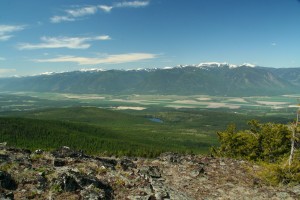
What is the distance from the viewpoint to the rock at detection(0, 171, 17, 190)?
24.9 metres

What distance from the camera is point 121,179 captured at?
2953cm

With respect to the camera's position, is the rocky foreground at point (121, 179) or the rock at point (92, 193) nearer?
the rock at point (92, 193)

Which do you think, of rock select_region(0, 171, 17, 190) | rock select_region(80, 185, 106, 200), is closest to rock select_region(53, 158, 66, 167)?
rock select_region(0, 171, 17, 190)

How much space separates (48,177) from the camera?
2753 centimetres

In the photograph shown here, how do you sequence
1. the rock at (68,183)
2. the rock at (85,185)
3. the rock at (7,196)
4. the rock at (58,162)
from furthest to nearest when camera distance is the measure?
1. the rock at (58,162)
2. the rock at (68,183)
3. the rock at (85,185)
4. the rock at (7,196)

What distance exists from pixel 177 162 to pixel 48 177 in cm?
1580

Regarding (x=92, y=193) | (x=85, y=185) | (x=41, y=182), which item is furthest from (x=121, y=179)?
(x=41, y=182)

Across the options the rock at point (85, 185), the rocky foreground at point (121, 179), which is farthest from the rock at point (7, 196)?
the rock at point (85, 185)

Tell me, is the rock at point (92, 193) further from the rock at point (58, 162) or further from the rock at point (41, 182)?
the rock at point (58, 162)

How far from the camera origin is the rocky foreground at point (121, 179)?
1011 inches

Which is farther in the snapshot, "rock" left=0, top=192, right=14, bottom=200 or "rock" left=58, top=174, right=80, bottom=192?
"rock" left=58, top=174, right=80, bottom=192

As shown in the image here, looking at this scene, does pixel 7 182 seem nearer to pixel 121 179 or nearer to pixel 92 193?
pixel 92 193

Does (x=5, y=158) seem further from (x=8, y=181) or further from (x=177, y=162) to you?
(x=177, y=162)

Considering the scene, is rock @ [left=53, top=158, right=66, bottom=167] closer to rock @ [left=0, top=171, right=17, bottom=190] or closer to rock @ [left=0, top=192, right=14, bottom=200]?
rock @ [left=0, top=171, right=17, bottom=190]
